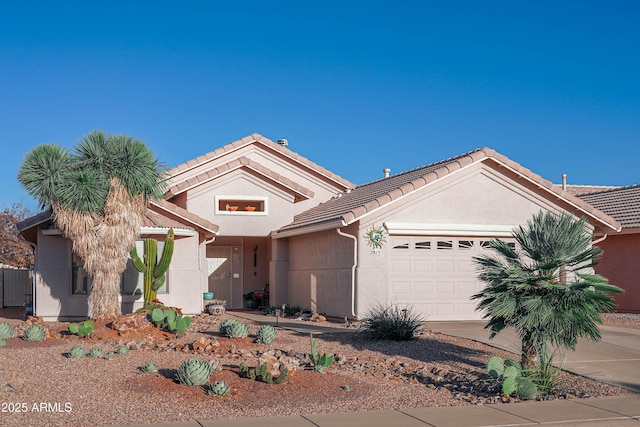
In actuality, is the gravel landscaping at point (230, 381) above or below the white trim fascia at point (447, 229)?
below

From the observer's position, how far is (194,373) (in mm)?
10086

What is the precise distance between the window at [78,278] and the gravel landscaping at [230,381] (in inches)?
203

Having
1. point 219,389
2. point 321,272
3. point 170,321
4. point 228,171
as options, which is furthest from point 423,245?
point 219,389

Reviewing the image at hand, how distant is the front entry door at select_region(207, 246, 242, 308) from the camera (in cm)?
2578

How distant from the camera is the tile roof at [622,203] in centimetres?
2365

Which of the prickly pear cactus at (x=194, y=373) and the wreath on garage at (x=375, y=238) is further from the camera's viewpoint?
the wreath on garage at (x=375, y=238)

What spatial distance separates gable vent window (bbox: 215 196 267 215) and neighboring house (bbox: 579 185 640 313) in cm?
1091

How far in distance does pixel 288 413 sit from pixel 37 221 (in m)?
12.7

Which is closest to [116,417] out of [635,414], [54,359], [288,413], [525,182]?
[288,413]

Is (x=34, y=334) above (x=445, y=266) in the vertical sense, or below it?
below

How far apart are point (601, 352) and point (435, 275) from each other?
6.34 meters

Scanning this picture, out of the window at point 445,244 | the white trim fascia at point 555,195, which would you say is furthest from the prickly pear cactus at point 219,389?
the white trim fascia at point 555,195

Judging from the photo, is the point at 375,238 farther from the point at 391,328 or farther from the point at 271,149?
the point at 271,149

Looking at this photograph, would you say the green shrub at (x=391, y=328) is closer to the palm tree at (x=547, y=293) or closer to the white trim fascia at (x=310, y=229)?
the palm tree at (x=547, y=293)
